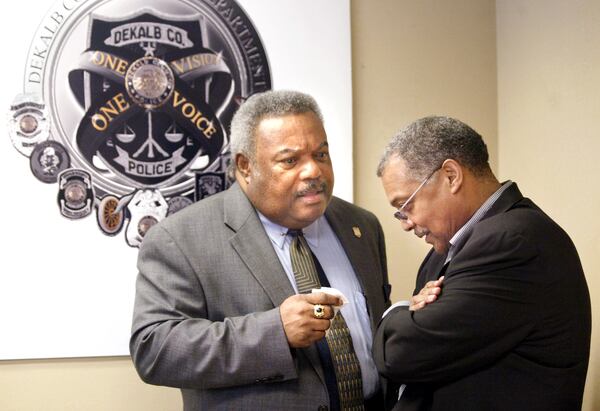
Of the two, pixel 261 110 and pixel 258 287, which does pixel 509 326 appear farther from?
pixel 261 110

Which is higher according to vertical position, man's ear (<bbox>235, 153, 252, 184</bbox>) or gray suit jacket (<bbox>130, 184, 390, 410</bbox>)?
man's ear (<bbox>235, 153, 252, 184</bbox>)

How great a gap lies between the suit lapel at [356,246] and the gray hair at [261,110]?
356 millimetres

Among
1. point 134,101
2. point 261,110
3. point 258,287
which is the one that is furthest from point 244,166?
point 134,101

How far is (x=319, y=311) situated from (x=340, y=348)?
0.24 metres

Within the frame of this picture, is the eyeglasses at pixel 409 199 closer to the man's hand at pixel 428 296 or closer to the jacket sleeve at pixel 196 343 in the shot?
the man's hand at pixel 428 296

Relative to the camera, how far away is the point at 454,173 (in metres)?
1.76

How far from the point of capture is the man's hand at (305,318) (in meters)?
1.90

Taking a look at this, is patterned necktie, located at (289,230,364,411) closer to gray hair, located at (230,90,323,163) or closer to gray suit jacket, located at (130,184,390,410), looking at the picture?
gray suit jacket, located at (130,184,390,410)

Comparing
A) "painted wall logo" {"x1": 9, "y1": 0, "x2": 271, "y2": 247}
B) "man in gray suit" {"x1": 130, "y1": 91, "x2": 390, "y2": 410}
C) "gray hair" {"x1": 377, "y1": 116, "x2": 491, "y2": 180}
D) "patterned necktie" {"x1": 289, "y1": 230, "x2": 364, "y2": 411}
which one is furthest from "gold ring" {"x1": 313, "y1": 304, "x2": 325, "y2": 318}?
"painted wall logo" {"x1": 9, "y1": 0, "x2": 271, "y2": 247}

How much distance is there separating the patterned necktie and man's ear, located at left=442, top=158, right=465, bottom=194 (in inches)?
22.4

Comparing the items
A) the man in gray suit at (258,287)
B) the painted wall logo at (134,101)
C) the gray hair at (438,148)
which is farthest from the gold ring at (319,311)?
the painted wall logo at (134,101)

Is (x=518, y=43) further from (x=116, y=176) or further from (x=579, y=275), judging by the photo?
(x=116, y=176)

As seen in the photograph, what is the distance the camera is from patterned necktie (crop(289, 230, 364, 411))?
6.72ft

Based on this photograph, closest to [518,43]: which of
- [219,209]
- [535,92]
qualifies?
[535,92]
